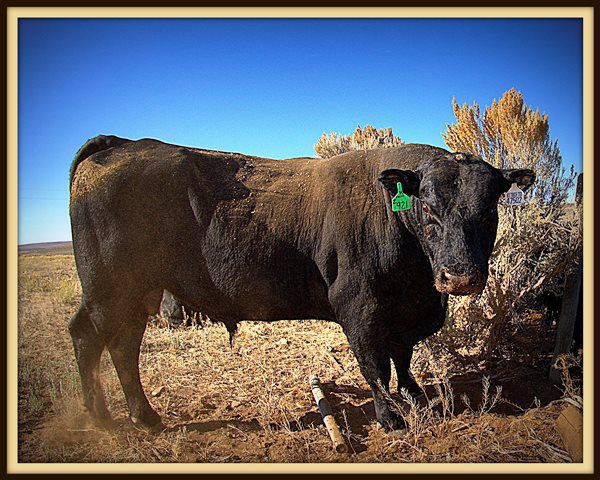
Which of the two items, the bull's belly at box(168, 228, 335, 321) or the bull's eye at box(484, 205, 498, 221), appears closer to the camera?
the bull's eye at box(484, 205, 498, 221)

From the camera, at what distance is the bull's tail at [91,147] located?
189 inches

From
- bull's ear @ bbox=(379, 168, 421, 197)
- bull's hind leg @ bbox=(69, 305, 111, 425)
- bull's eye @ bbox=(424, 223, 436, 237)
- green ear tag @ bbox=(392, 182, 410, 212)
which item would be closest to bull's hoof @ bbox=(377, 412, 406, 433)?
bull's eye @ bbox=(424, 223, 436, 237)

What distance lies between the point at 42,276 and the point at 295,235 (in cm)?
1059

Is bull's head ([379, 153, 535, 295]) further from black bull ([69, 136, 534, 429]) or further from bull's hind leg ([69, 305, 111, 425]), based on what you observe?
bull's hind leg ([69, 305, 111, 425])

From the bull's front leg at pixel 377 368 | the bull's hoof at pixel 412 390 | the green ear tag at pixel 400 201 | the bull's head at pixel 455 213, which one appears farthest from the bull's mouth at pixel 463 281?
the bull's hoof at pixel 412 390

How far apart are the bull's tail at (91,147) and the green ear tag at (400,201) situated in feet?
8.81

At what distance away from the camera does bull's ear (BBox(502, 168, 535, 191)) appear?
412 cm

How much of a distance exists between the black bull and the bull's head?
4cm

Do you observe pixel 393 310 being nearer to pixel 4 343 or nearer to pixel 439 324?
pixel 439 324

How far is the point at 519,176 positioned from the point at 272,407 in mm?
3007

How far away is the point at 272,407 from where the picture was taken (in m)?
4.80

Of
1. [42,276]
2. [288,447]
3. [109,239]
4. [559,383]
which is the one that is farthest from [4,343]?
[42,276]

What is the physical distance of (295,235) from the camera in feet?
14.4

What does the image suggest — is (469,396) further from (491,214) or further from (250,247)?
(250,247)
